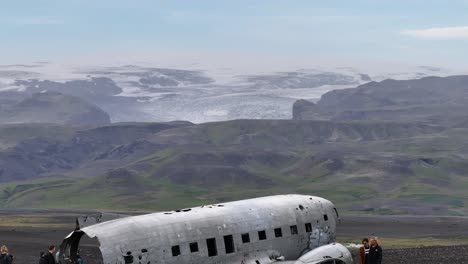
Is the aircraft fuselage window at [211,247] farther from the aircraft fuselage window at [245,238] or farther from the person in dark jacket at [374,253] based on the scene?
the person in dark jacket at [374,253]

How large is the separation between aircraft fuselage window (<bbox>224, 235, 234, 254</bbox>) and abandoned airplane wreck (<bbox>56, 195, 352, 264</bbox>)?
0.06m

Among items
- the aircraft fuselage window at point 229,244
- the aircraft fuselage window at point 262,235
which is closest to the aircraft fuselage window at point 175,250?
the aircraft fuselage window at point 229,244

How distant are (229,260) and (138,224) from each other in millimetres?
5732

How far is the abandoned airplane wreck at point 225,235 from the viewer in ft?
135

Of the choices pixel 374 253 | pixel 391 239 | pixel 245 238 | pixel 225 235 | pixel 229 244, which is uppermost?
pixel 225 235

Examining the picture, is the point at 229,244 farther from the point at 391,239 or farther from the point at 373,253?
the point at 391,239

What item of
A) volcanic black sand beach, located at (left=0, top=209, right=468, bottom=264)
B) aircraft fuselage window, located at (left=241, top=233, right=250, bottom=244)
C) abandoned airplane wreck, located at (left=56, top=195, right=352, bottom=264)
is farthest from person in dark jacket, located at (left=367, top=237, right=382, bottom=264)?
volcanic black sand beach, located at (left=0, top=209, right=468, bottom=264)

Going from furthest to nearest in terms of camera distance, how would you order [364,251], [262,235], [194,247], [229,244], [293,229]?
[293,229] → [262,235] → [229,244] → [364,251] → [194,247]

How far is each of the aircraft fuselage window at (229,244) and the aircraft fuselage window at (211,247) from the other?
0.72 m

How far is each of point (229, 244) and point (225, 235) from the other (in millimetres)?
585

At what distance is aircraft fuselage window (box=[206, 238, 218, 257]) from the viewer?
43406mm

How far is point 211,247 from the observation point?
143 feet

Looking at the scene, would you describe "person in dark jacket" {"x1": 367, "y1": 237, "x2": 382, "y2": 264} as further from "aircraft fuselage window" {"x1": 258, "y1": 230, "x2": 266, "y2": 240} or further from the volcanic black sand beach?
the volcanic black sand beach


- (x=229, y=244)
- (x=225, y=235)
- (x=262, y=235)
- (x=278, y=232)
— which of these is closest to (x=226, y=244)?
(x=229, y=244)
